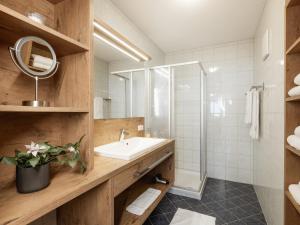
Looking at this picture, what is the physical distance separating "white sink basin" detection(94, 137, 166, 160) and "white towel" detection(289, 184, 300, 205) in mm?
998

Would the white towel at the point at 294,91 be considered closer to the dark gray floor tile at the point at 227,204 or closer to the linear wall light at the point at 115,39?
the linear wall light at the point at 115,39

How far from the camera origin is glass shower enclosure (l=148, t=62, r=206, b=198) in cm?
256

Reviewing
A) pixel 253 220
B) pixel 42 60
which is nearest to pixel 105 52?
pixel 42 60

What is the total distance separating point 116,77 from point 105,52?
11.8 inches

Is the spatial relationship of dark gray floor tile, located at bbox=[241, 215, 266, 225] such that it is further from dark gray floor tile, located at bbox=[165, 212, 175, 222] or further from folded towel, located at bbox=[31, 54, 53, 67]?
folded towel, located at bbox=[31, 54, 53, 67]

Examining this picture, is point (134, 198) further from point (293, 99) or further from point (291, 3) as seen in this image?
point (291, 3)

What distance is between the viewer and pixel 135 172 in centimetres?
128

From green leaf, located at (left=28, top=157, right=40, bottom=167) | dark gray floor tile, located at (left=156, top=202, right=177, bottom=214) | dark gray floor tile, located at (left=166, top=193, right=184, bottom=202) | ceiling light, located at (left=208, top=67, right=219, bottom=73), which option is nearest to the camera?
green leaf, located at (left=28, top=157, right=40, bottom=167)

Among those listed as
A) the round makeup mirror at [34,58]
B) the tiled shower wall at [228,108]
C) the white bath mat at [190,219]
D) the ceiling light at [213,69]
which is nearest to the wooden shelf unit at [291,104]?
the white bath mat at [190,219]

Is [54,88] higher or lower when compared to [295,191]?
higher

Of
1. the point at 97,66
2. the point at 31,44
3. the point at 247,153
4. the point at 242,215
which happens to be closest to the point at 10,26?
the point at 31,44

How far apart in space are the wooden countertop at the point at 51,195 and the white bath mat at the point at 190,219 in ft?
3.63

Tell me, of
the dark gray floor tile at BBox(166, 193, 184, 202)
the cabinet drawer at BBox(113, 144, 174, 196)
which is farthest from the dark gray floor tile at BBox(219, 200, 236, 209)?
the cabinet drawer at BBox(113, 144, 174, 196)

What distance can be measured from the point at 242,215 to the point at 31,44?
251 centimetres
